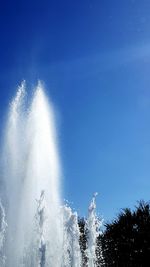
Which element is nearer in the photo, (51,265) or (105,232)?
(51,265)

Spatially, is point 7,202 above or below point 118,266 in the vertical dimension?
above

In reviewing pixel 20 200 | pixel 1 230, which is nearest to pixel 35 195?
pixel 20 200

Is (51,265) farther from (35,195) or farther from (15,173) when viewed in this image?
(15,173)

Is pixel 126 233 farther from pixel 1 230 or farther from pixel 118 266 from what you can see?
pixel 1 230

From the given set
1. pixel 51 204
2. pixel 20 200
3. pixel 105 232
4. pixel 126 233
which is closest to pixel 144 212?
pixel 126 233

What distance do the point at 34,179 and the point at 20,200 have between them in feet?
8.09

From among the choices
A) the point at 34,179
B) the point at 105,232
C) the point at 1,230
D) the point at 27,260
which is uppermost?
the point at 34,179

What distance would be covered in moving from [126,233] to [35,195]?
30.7 feet

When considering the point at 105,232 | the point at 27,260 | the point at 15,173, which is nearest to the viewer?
the point at 27,260

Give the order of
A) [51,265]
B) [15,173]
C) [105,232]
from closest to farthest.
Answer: [51,265]
[15,173]
[105,232]

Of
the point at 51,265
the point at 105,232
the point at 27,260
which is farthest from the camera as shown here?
the point at 105,232

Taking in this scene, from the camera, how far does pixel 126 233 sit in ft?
118

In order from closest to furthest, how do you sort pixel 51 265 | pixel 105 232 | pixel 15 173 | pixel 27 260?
1. pixel 27 260
2. pixel 51 265
3. pixel 15 173
4. pixel 105 232

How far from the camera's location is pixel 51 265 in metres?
33.0
